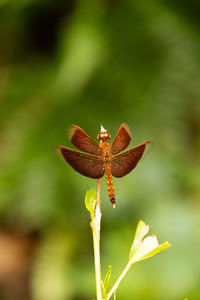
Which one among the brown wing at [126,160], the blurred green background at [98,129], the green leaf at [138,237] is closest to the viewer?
the green leaf at [138,237]

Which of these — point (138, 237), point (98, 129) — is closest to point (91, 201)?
point (138, 237)

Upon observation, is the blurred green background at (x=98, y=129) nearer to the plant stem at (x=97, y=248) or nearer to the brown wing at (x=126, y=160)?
the brown wing at (x=126, y=160)

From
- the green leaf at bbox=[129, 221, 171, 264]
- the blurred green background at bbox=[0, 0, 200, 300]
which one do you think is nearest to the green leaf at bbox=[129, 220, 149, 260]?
the green leaf at bbox=[129, 221, 171, 264]

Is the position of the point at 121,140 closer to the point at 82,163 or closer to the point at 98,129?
the point at 82,163

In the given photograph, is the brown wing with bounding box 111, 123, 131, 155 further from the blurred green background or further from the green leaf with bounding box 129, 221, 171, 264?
the blurred green background

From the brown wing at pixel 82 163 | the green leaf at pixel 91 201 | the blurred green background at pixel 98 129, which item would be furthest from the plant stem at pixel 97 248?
the blurred green background at pixel 98 129

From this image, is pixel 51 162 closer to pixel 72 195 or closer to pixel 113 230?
pixel 72 195

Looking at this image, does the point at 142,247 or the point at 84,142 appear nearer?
the point at 142,247
